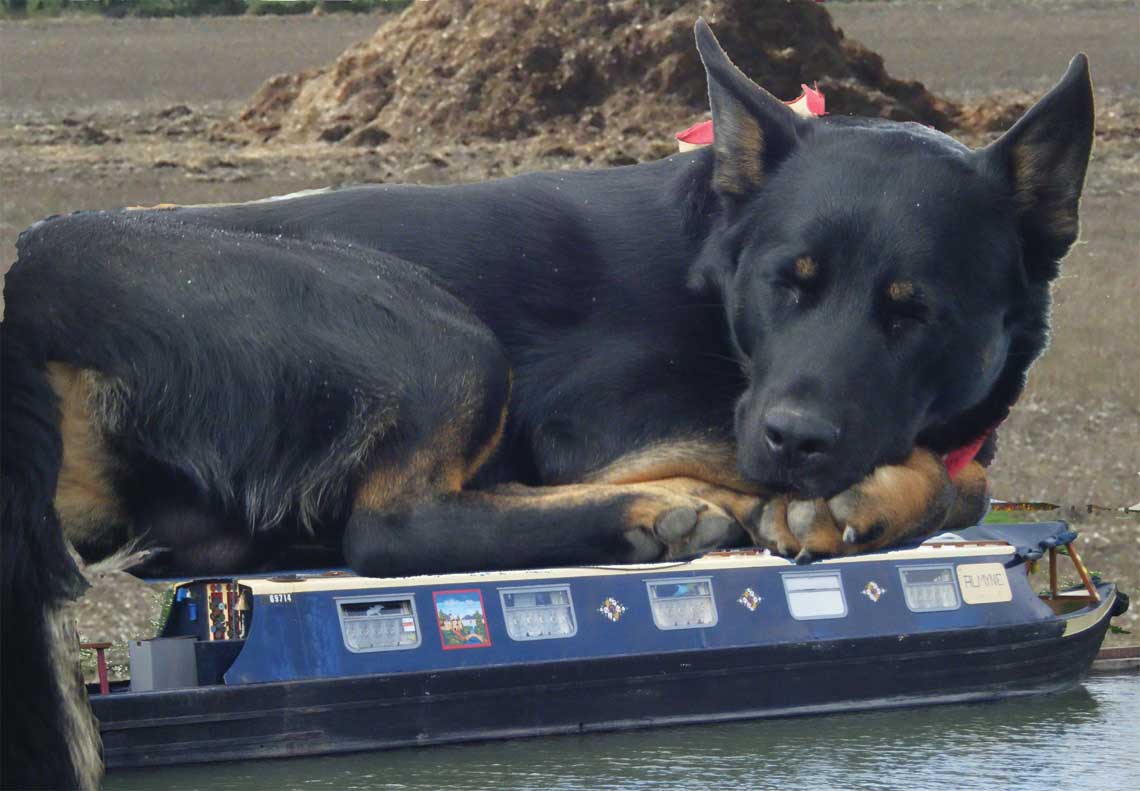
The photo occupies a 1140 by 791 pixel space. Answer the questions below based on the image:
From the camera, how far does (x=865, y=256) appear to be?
13.6 feet

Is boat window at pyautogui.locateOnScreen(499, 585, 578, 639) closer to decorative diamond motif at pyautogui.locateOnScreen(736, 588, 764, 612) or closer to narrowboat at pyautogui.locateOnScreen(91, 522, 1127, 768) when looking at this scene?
narrowboat at pyautogui.locateOnScreen(91, 522, 1127, 768)

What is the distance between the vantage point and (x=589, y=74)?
81.8ft

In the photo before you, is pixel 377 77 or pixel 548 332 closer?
pixel 548 332

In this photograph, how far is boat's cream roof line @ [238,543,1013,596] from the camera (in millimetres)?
7383

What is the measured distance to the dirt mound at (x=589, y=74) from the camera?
78.6 ft

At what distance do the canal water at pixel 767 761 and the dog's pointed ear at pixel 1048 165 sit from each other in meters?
2.70

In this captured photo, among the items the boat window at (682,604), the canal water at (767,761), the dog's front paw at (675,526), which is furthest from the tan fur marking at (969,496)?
the boat window at (682,604)

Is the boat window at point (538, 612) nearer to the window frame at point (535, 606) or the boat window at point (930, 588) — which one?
the window frame at point (535, 606)

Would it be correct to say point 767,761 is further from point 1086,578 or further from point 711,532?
point 711,532

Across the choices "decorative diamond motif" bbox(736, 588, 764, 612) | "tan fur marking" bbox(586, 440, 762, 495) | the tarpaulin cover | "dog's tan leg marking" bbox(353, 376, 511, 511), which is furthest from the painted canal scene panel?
"dog's tan leg marking" bbox(353, 376, 511, 511)

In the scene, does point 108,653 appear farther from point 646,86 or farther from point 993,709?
point 646,86

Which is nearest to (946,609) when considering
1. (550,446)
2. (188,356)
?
(550,446)

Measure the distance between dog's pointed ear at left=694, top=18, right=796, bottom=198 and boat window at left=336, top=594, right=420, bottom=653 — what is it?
380 cm

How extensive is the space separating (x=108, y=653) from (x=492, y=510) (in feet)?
15.7
